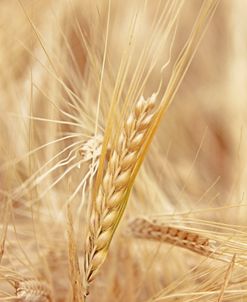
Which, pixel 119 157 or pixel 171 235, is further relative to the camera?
pixel 171 235

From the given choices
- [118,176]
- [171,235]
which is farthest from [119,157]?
[171,235]

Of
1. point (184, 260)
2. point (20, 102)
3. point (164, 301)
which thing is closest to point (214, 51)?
point (20, 102)

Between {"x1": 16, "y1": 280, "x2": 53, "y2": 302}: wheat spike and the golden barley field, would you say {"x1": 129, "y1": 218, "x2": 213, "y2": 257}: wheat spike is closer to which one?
the golden barley field

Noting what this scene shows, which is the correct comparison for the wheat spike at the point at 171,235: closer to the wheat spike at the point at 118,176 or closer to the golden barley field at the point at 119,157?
the golden barley field at the point at 119,157

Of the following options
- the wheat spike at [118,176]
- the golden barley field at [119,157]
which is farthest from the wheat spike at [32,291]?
the wheat spike at [118,176]

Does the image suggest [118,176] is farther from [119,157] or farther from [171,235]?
[171,235]

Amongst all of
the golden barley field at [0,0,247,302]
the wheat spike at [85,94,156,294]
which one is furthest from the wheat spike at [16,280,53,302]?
the wheat spike at [85,94,156,294]

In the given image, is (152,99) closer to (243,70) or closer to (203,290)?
(203,290)
